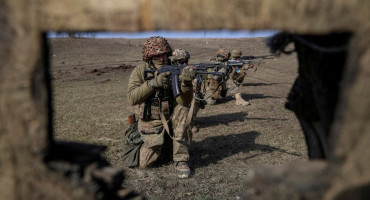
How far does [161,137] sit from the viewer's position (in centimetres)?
444

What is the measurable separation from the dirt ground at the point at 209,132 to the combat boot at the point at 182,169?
78 mm

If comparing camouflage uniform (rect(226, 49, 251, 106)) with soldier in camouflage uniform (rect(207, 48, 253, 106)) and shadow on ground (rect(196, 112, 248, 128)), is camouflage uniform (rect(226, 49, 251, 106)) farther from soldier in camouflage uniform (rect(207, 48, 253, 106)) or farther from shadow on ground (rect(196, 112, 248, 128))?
shadow on ground (rect(196, 112, 248, 128))

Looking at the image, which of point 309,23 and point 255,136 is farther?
point 255,136

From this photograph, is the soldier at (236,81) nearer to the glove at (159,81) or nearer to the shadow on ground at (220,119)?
the shadow on ground at (220,119)

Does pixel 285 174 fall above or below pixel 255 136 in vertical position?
above

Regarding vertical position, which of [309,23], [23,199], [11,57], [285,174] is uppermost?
[309,23]

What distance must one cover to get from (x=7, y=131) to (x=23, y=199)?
237 millimetres

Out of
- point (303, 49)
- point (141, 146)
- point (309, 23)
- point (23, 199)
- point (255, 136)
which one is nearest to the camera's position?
point (309, 23)

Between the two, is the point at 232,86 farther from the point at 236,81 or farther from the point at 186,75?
the point at 186,75

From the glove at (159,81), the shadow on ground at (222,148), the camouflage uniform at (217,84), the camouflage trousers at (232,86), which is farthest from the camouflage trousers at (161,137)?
the camouflage trousers at (232,86)

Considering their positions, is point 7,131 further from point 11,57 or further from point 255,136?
point 255,136

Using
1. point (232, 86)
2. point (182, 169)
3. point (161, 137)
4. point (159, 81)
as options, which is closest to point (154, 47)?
point (159, 81)

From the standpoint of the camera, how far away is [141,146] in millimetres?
4621

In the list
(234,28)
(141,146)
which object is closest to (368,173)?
(234,28)
